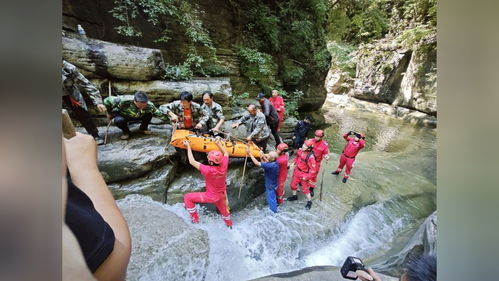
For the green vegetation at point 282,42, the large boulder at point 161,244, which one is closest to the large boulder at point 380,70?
the green vegetation at point 282,42

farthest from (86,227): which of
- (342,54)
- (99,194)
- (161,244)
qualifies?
(342,54)

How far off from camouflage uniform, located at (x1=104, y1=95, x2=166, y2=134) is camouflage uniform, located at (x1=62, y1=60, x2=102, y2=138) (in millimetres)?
128

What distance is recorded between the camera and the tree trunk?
6.46ft

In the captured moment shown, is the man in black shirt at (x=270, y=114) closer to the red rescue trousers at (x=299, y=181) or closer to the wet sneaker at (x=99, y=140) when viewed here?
the red rescue trousers at (x=299, y=181)

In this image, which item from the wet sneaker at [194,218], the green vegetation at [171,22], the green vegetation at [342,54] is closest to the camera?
the green vegetation at [171,22]

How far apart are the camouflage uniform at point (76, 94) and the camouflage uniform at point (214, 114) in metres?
0.77

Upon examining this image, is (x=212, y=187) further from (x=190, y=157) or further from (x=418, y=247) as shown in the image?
(x=418, y=247)

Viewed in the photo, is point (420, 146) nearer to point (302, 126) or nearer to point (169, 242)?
point (302, 126)

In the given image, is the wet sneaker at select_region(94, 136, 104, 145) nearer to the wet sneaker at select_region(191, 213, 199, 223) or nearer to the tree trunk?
the tree trunk

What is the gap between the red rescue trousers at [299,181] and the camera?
8.25ft

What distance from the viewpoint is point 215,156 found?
2223 mm

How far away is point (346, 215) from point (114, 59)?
2.18 metres

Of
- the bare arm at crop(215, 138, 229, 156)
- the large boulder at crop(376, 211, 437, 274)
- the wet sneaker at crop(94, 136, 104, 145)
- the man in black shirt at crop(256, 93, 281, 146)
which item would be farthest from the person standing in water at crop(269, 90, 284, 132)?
the large boulder at crop(376, 211, 437, 274)
